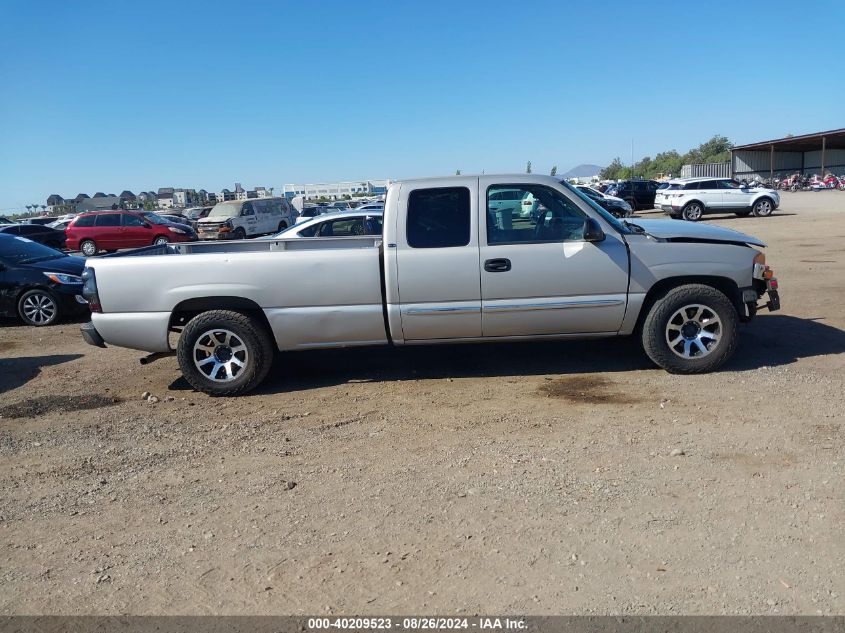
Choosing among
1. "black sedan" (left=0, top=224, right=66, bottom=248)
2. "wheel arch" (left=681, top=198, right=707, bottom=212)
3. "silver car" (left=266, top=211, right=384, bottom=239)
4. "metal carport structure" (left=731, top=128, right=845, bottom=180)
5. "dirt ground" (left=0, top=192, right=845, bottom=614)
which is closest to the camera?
"dirt ground" (left=0, top=192, right=845, bottom=614)

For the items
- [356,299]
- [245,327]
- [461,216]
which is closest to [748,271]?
[461,216]

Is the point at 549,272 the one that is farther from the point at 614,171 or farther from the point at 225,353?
the point at 614,171

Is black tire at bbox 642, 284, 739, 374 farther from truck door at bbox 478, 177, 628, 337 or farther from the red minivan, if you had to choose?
the red minivan

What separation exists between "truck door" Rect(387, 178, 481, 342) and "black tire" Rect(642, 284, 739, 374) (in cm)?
160

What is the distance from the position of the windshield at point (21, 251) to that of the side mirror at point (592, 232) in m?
9.46

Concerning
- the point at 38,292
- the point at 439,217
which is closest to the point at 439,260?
the point at 439,217

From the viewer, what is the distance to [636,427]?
5082 millimetres

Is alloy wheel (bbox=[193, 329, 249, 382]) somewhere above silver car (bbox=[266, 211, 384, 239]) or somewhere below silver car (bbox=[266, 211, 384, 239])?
below

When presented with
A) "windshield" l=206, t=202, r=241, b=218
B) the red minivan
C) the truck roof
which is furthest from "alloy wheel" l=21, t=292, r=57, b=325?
"windshield" l=206, t=202, r=241, b=218

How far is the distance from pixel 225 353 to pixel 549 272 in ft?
9.97

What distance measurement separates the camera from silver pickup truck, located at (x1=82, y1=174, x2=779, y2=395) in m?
6.17

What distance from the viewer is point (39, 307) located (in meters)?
11.0

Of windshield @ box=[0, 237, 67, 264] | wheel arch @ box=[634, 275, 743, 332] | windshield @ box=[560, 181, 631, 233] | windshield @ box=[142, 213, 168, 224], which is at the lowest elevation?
wheel arch @ box=[634, 275, 743, 332]

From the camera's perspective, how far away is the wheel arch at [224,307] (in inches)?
249
